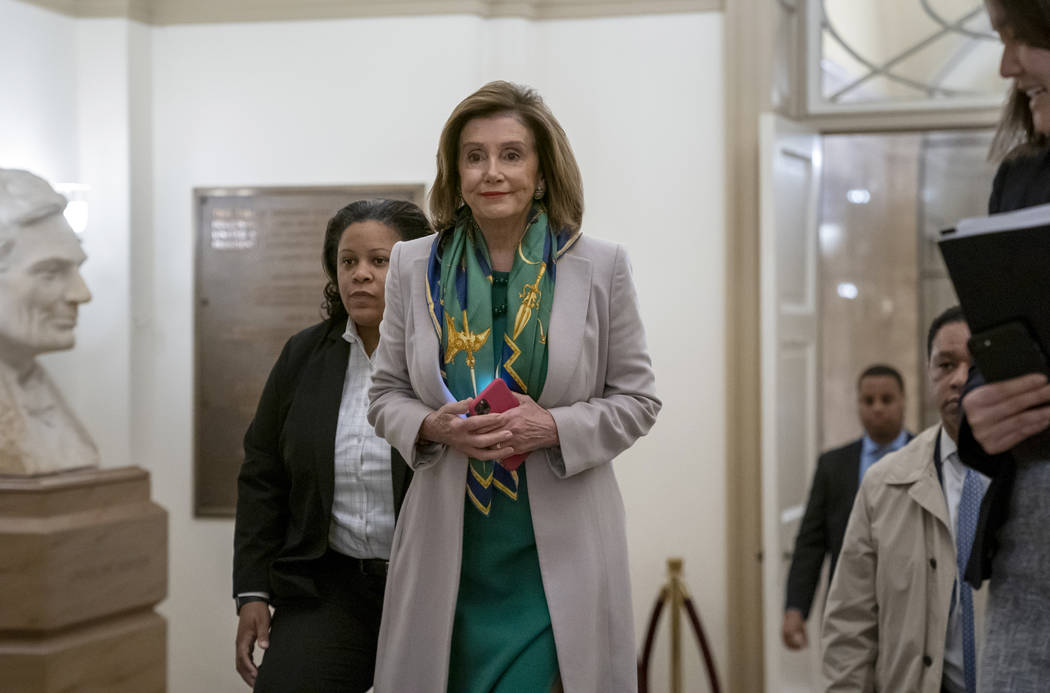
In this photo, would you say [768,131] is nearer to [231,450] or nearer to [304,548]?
[231,450]

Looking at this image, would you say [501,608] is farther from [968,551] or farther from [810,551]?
[810,551]

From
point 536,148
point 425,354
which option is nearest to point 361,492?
point 425,354

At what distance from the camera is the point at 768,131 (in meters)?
5.18

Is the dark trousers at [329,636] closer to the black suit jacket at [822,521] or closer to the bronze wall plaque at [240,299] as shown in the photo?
the black suit jacket at [822,521]

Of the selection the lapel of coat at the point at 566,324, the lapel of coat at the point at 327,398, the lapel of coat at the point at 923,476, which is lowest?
the lapel of coat at the point at 923,476

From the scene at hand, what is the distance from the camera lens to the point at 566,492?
2193 millimetres

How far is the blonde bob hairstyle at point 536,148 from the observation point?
231 centimetres

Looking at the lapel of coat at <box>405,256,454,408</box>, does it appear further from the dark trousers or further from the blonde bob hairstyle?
the dark trousers

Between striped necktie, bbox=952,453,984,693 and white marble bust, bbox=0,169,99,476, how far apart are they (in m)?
3.14

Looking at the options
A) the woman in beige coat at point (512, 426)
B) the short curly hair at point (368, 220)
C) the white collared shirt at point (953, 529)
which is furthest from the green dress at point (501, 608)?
the white collared shirt at point (953, 529)

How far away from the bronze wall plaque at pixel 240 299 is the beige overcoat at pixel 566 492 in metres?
3.13

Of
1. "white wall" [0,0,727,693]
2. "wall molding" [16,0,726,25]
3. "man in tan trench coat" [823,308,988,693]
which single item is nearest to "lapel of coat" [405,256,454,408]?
"man in tan trench coat" [823,308,988,693]

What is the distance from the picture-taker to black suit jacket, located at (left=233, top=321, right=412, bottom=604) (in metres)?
2.62

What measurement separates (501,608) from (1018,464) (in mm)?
988
